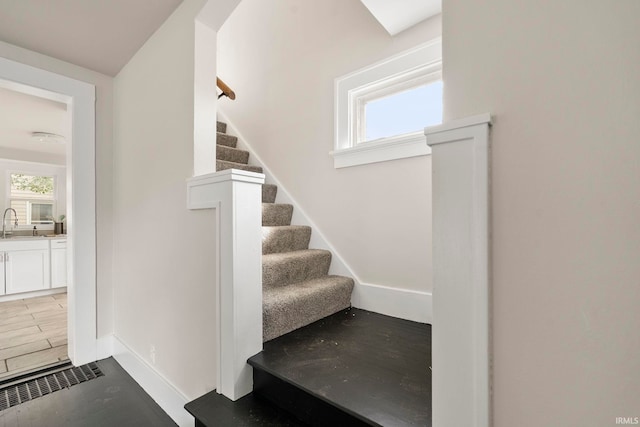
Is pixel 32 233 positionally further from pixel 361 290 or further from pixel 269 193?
pixel 361 290

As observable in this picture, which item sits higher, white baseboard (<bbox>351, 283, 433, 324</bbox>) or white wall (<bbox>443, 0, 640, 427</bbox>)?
white wall (<bbox>443, 0, 640, 427</bbox>)

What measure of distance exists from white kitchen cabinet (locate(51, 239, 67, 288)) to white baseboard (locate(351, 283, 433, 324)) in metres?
4.64

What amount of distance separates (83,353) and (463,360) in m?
2.72

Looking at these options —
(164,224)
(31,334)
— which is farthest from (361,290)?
(31,334)

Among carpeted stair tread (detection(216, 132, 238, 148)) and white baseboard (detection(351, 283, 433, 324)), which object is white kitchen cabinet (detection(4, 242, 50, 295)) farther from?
white baseboard (detection(351, 283, 433, 324))

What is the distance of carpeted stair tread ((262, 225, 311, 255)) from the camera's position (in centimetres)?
197

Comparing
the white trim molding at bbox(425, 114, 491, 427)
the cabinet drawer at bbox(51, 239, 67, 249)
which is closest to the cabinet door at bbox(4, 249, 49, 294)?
the cabinet drawer at bbox(51, 239, 67, 249)

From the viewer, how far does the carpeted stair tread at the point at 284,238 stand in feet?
6.46

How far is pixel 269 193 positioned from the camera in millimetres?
2467

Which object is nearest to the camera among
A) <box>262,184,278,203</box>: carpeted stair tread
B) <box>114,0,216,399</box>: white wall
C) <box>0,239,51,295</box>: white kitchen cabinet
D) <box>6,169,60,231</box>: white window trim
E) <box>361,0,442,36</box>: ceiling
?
<box>114,0,216,399</box>: white wall

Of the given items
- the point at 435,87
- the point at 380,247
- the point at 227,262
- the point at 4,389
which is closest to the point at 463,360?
the point at 227,262

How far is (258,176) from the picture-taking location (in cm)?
130

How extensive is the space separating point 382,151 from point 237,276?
1.25 metres

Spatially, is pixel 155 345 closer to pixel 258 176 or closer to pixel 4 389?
pixel 4 389
